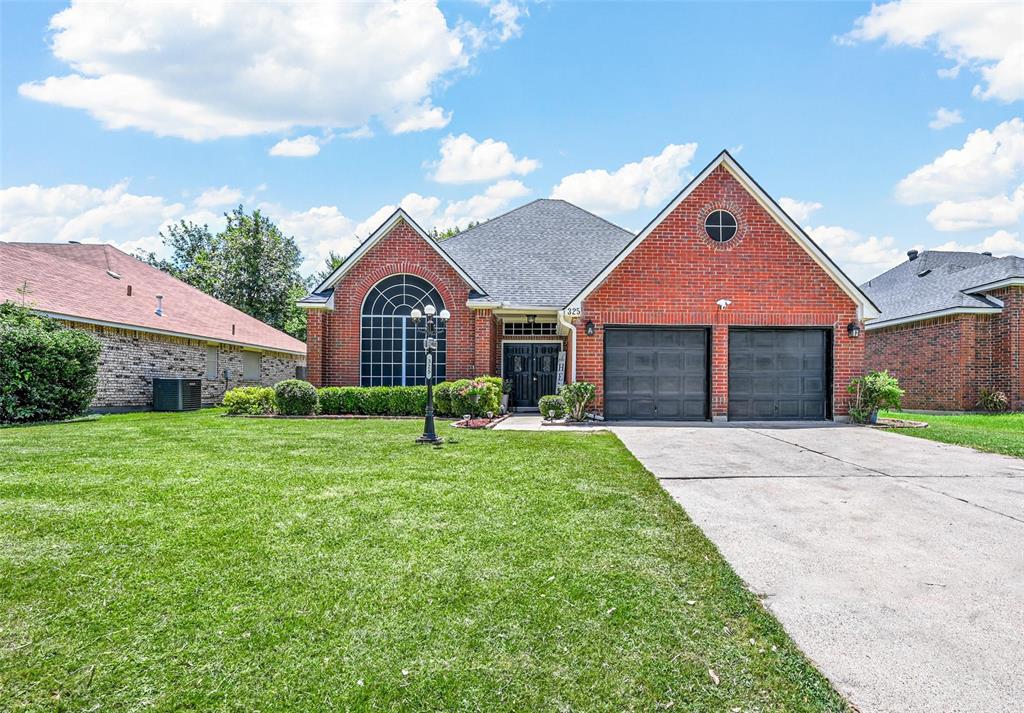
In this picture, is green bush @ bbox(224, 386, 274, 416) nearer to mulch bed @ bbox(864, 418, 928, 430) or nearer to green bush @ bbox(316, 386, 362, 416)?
green bush @ bbox(316, 386, 362, 416)

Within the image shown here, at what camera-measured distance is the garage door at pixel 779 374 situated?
14.0m

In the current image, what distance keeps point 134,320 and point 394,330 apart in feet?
27.9

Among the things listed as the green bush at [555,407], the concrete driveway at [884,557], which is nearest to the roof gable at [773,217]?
the green bush at [555,407]

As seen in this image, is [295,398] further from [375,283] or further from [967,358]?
[967,358]

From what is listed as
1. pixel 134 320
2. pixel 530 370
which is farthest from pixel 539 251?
pixel 134 320

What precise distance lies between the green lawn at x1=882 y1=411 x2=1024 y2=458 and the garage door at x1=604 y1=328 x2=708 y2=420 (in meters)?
4.39

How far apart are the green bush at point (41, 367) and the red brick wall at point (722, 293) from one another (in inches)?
489

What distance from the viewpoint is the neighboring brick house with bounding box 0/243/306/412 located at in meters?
16.4

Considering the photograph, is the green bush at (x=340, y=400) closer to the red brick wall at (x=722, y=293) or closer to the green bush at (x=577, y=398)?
the green bush at (x=577, y=398)

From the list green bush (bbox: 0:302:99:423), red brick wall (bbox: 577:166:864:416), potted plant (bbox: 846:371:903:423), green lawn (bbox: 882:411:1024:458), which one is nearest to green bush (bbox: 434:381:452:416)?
red brick wall (bbox: 577:166:864:416)

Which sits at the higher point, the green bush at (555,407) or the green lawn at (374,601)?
the green bush at (555,407)

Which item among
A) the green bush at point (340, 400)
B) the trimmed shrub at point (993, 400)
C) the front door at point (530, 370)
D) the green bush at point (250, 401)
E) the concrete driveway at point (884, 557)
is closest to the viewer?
the concrete driveway at point (884, 557)

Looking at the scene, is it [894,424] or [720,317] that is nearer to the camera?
[894,424]

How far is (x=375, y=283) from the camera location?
1673 centimetres
